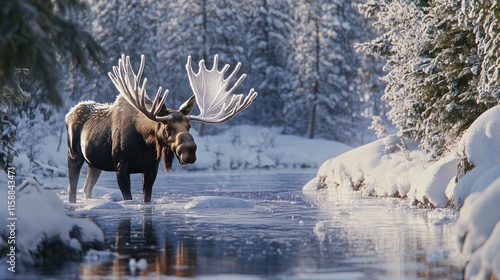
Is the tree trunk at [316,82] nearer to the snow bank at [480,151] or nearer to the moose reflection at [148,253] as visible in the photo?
the snow bank at [480,151]

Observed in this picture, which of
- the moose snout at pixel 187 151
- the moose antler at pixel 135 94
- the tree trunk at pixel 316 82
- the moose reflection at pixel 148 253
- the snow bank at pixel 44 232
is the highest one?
the tree trunk at pixel 316 82

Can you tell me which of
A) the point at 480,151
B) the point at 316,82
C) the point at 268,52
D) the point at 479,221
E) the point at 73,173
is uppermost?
the point at 268,52

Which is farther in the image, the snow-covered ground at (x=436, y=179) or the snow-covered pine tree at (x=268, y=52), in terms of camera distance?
the snow-covered pine tree at (x=268, y=52)

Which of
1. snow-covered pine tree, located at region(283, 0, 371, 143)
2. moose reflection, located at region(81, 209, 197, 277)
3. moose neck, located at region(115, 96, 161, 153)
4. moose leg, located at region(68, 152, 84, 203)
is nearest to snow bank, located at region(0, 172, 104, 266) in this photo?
moose reflection, located at region(81, 209, 197, 277)

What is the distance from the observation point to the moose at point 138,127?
15469 millimetres

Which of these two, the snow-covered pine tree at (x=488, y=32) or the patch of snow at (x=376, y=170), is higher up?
the snow-covered pine tree at (x=488, y=32)

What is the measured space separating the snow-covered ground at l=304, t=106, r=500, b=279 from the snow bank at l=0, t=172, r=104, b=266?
3.88 metres

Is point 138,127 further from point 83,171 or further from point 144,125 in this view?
point 83,171

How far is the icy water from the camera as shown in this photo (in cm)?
796

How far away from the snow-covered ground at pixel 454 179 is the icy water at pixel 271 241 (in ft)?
1.31

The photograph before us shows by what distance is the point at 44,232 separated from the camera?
891 cm

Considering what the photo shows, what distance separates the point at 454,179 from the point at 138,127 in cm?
581

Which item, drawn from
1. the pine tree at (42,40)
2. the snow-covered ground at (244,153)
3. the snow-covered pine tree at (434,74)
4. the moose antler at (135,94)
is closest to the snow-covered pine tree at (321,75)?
the snow-covered ground at (244,153)

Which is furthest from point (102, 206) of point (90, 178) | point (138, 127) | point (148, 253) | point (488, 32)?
point (488, 32)
